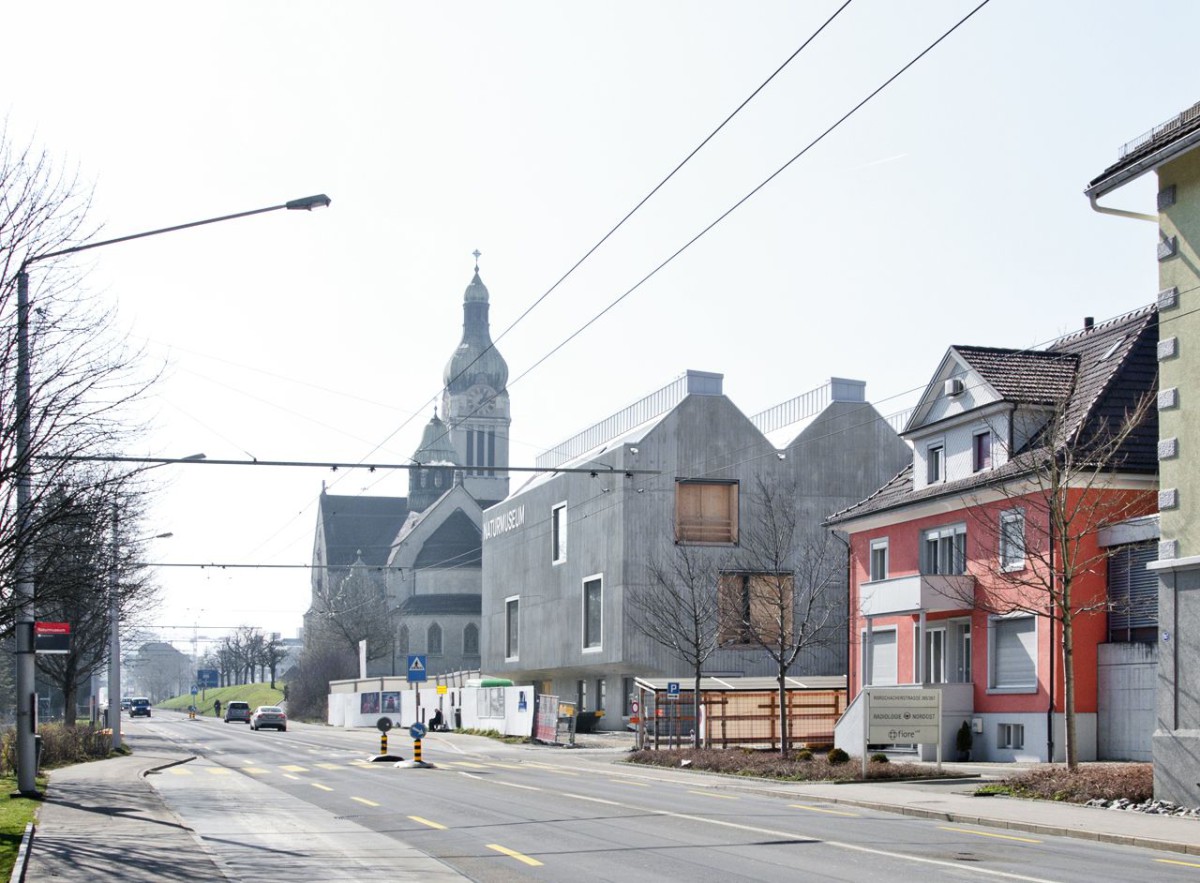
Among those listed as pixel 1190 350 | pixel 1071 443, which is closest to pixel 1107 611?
pixel 1071 443

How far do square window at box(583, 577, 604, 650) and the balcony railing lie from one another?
89.6 ft

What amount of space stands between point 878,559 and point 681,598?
12202mm

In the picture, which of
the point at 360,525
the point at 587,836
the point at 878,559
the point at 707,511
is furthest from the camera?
the point at 360,525

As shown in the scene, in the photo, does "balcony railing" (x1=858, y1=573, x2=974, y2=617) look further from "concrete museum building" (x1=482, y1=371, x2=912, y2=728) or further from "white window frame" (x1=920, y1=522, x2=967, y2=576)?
"concrete museum building" (x1=482, y1=371, x2=912, y2=728)

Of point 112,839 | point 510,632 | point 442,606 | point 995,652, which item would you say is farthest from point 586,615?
point 442,606

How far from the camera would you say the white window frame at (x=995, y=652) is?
108 feet

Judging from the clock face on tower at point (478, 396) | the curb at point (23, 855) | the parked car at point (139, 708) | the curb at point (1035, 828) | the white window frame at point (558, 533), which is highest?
the clock face on tower at point (478, 396)

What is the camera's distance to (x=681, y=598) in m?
51.3

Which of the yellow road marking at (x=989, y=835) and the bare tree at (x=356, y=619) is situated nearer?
the yellow road marking at (x=989, y=835)

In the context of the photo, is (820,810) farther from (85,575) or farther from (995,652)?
(995,652)

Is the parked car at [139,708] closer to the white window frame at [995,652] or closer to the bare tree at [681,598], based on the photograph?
the bare tree at [681,598]

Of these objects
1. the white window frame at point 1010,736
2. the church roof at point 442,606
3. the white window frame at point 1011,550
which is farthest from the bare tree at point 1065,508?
the church roof at point 442,606

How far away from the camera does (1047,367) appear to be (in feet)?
117

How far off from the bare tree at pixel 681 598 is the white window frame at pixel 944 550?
12762 mm
